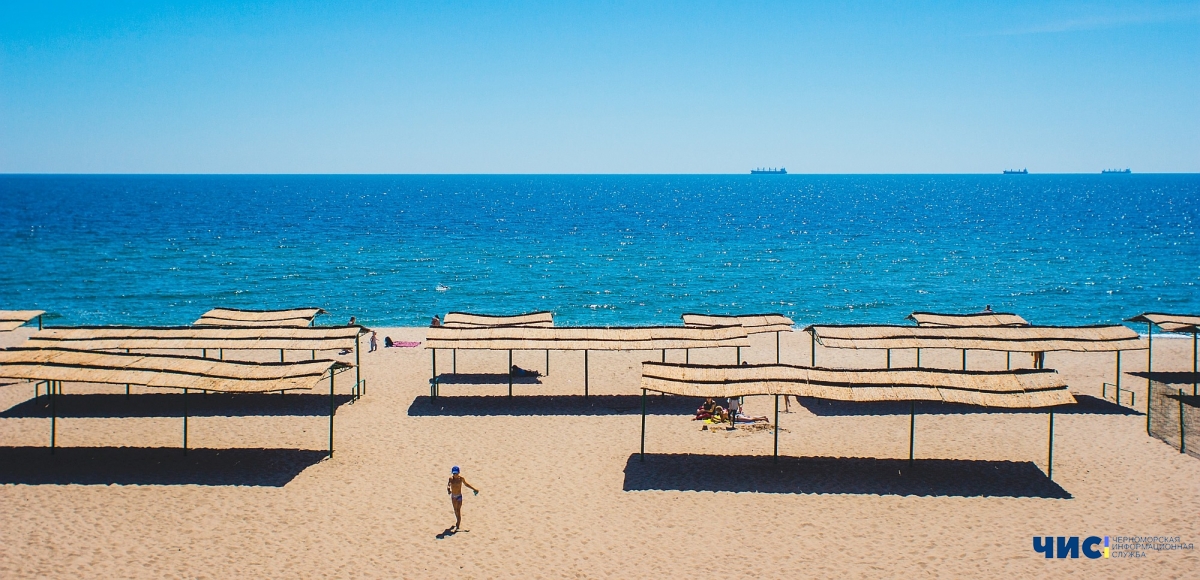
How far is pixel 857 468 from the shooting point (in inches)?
819

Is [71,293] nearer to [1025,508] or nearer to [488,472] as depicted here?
[488,472]

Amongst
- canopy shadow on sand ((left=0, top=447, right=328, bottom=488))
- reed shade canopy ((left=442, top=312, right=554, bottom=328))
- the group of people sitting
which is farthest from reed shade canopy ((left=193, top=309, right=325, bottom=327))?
the group of people sitting

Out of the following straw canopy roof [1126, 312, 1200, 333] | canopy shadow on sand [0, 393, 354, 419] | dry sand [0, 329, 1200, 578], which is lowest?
dry sand [0, 329, 1200, 578]

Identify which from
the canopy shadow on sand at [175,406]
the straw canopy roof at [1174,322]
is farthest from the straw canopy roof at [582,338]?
the straw canopy roof at [1174,322]

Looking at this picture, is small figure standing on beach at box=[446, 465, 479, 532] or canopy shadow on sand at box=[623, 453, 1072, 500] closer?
small figure standing on beach at box=[446, 465, 479, 532]

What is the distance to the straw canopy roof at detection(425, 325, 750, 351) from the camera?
26297 mm

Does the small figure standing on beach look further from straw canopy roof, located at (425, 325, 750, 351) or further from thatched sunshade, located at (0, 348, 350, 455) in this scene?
straw canopy roof, located at (425, 325, 750, 351)

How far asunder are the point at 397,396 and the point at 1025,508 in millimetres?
18202

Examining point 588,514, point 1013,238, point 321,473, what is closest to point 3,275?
point 321,473

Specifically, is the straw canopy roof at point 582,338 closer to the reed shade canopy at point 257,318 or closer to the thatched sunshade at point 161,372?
the thatched sunshade at point 161,372

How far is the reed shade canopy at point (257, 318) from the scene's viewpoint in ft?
102

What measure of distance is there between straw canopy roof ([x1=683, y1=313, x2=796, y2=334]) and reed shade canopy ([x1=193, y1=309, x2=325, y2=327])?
1438 cm

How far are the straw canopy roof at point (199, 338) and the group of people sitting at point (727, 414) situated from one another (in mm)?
11451

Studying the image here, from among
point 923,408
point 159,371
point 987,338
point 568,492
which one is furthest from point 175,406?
point 987,338
